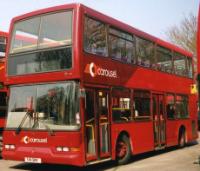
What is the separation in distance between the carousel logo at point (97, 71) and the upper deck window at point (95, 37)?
1.25 feet

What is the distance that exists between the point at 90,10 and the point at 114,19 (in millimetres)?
1451

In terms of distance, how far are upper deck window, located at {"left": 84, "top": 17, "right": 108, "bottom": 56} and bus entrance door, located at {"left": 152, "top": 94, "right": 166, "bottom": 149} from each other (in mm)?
3787

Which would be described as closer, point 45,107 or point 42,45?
point 45,107

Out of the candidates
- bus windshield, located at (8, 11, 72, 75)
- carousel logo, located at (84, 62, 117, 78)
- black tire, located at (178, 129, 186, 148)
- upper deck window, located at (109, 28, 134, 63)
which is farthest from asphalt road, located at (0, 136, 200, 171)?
upper deck window, located at (109, 28, 134, 63)

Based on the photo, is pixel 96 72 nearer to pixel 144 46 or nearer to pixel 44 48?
pixel 44 48

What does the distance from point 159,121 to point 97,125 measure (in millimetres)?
4583

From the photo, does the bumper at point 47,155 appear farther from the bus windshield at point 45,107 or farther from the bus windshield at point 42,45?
the bus windshield at point 42,45

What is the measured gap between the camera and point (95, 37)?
1141 centimetres

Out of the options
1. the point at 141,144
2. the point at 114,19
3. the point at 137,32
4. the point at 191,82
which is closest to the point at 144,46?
the point at 137,32

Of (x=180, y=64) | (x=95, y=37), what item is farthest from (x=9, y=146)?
(x=180, y=64)

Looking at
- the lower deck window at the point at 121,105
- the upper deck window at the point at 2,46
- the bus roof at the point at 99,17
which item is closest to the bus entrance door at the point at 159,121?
the lower deck window at the point at 121,105

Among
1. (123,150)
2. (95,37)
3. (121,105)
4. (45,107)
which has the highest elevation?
(95,37)

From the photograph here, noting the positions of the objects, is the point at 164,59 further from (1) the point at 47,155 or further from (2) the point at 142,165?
(1) the point at 47,155

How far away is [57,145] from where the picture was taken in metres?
10.3
